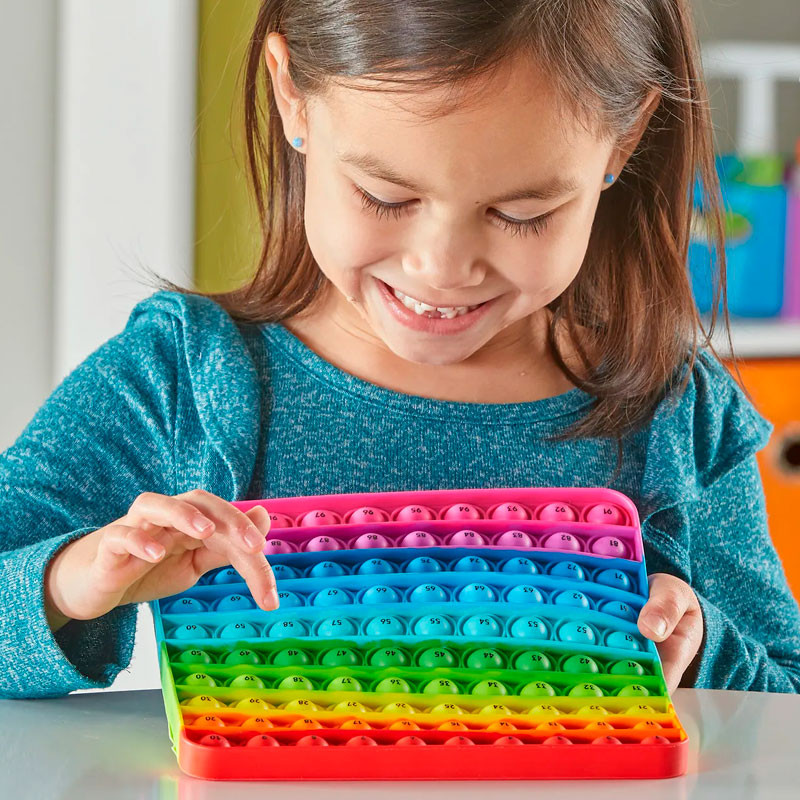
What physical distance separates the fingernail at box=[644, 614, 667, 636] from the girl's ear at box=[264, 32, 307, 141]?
380 millimetres

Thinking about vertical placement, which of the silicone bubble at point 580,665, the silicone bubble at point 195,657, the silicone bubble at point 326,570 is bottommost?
the silicone bubble at point 580,665

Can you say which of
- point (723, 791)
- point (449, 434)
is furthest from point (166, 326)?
point (723, 791)

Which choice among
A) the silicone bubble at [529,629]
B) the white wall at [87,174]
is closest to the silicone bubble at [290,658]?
the silicone bubble at [529,629]

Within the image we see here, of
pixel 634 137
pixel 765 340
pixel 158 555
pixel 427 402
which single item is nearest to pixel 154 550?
pixel 158 555

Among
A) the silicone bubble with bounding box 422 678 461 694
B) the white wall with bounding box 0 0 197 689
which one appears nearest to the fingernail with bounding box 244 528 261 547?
the silicone bubble with bounding box 422 678 461 694

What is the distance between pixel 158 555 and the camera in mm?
577

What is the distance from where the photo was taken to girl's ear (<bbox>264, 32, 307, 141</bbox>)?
78 centimetres

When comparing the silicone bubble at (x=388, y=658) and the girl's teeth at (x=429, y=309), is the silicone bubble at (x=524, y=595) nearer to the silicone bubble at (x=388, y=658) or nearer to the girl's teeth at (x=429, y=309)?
the silicone bubble at (x=388, y=658)

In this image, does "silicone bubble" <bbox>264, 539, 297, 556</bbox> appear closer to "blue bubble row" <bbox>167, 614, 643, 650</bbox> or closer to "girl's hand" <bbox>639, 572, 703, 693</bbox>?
"blue bubble row" <bbox>167, 614, 643, 650</bbox>

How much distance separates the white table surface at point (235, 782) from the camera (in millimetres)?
500

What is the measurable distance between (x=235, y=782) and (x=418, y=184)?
0.34 meters

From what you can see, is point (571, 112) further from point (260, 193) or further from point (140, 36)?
point (140, 36)

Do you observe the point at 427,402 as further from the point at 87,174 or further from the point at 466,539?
the point at 87,174

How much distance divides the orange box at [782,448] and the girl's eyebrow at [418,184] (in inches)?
43.9
